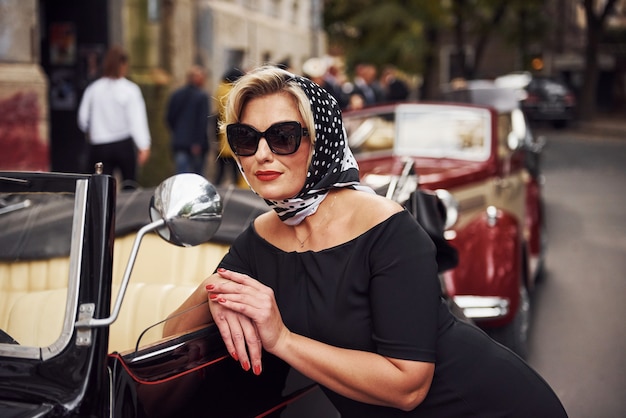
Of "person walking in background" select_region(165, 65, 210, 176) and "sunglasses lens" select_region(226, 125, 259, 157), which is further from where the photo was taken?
"person walking in background" select_region(165, 65, 210, 176)

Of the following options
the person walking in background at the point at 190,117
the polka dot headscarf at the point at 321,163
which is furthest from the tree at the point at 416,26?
the polka dot headscarf at the point at 321,163

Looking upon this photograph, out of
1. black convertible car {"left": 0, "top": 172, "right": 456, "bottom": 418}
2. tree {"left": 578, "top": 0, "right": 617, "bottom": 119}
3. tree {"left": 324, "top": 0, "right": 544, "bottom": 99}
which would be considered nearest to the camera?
black convertible car {"left": 0, "top": 172, "right": 456, "bottom": 418}

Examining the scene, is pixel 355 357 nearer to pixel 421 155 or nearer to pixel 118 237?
pixel 118 237

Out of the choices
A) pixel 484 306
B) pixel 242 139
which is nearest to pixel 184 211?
pixel 242 139

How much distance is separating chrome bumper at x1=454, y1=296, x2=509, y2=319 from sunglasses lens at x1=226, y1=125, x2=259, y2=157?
3354 millimetres

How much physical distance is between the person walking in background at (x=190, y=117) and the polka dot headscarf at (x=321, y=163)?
8943 millimetres

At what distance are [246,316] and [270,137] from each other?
478mm

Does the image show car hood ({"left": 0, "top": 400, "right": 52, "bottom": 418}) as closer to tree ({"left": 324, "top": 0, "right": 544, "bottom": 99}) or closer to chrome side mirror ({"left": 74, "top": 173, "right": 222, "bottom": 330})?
chrome side mirror ({"left": 74, "top": 173, "right": 222, "bottom": 330})

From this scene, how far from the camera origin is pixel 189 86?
11.5 metres

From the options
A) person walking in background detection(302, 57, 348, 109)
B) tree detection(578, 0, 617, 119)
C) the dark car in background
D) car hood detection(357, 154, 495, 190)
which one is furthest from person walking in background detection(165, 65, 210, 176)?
tree detection(578, 0, 617, 119)

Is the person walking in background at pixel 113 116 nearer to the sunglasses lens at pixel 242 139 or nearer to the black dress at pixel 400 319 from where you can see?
the sunglasses lens at pixel 242 139

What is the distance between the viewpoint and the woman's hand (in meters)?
2.30

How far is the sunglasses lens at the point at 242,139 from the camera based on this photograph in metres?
2.52

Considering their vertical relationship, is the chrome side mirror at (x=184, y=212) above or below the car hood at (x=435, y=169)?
above
